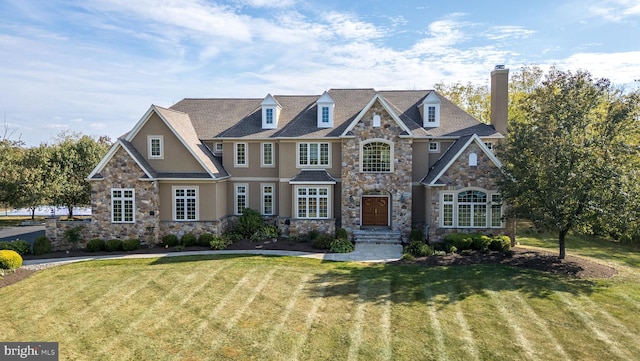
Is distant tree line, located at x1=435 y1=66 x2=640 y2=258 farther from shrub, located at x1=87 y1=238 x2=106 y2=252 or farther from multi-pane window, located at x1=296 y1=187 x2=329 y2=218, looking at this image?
shrub, located at x1=87 y1=238 x2=106 y2=252

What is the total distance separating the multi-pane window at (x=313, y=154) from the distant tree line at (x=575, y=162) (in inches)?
404

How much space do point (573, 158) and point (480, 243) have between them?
20.3 ft

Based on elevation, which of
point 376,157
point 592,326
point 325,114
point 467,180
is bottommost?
point 592,326

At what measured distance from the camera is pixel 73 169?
32219mm

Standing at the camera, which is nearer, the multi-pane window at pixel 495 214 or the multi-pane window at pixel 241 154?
the multi-pane window at pixel 495 214

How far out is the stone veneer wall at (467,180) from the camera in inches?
832

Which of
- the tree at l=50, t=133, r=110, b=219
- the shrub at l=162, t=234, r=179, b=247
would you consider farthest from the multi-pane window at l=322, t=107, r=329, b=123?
the tree at l=50, t=133, r=110, b=219

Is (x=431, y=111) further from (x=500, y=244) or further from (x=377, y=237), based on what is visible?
(x=500, y=244)

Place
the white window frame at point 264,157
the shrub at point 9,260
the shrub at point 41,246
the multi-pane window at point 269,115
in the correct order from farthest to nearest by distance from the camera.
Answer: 1. the multi-pane window at point 269,115
2. the white window frame at point 264,157
3. the shrub at point 41,246
4. the shrub at point 9,260

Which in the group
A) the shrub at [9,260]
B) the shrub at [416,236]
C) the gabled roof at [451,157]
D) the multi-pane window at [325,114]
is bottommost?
the shrub at [9,260]

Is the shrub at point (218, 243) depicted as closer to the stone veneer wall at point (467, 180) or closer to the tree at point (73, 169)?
the stone veneer wall at point (467, 180)

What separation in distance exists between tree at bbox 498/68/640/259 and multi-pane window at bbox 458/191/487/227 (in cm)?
330

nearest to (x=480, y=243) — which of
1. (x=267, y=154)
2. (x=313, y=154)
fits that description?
(x=313, y=154)

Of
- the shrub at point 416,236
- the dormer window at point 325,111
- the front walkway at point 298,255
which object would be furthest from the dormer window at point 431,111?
the front walkway at point 298,255
